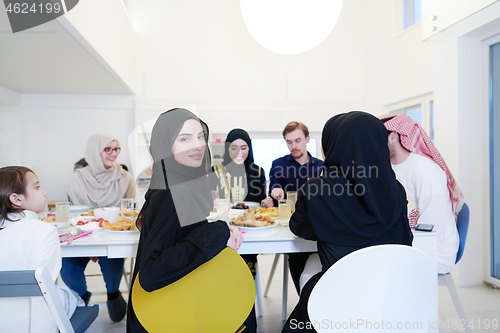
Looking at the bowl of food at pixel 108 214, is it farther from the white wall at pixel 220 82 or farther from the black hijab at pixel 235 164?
the white wall at pixel 220 82

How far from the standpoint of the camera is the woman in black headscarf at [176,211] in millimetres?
975

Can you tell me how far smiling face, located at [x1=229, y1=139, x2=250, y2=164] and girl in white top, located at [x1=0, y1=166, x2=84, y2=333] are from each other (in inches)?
69.1

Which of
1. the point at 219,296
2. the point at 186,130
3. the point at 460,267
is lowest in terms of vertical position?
the point at 460,267

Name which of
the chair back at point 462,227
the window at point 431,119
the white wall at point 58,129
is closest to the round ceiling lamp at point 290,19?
the chair back at point 462,227

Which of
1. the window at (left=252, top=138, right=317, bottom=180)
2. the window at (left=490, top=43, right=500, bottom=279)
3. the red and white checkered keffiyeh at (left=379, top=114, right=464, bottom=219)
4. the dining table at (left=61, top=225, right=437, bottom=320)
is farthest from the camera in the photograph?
the window at (left=252, top=138, right=317, bottom=180)

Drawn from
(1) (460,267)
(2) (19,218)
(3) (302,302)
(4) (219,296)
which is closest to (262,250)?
(3) (302,302)

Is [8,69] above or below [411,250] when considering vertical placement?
above

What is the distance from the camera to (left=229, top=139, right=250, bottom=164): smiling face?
2.82 m

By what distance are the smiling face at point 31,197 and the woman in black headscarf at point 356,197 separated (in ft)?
3.61

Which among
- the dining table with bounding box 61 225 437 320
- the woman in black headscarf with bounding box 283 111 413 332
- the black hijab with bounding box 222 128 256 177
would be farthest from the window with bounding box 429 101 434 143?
the woman in black headscarf with bounding box 283 111 413 332

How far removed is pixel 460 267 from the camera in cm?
264

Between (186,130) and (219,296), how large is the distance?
1.93 feet

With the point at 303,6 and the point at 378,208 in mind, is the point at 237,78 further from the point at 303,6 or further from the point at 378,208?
the point at 378,208

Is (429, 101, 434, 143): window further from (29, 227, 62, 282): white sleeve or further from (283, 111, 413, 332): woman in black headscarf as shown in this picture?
(29, 227, 62, 282): white sleeve
